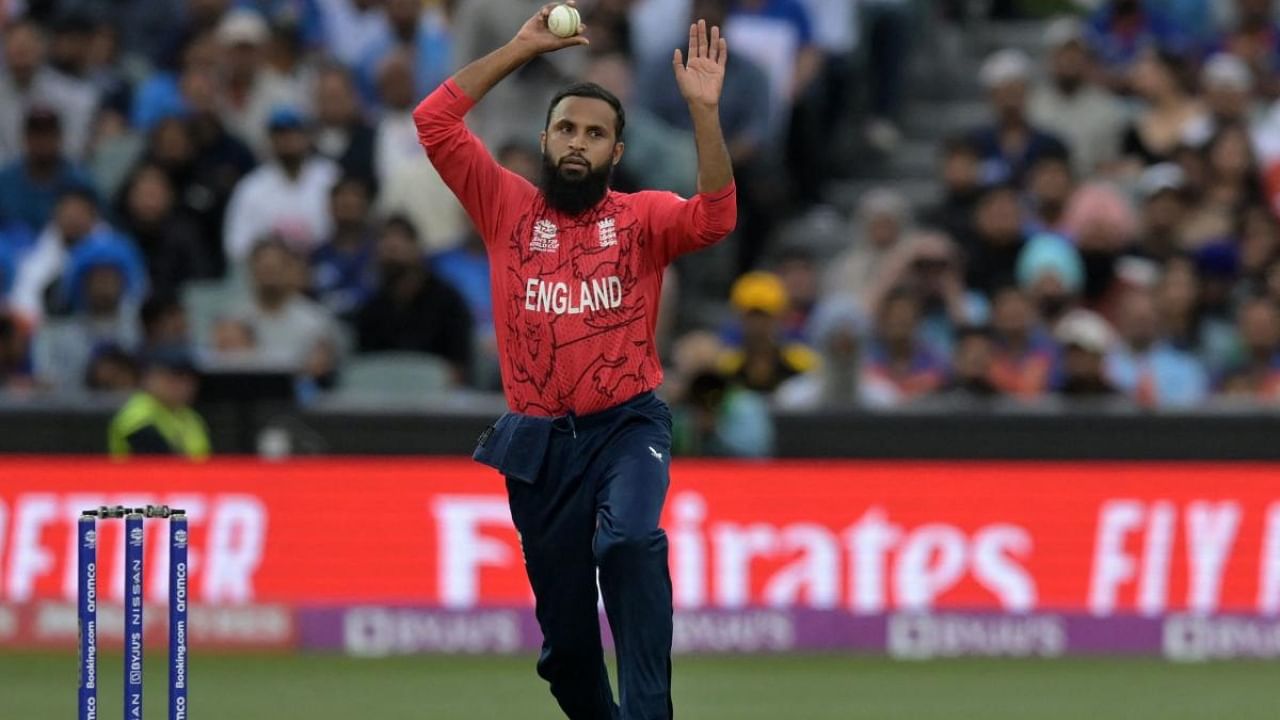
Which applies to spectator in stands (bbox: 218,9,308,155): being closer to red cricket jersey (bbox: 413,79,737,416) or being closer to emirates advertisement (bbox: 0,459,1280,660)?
emirates advertisement (bbox: 0,459,1280,660)

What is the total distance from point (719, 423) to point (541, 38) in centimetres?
692

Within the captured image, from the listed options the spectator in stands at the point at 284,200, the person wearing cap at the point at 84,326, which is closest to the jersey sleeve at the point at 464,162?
the person wearing cap at the point at 84,326

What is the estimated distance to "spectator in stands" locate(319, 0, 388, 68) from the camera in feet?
64.4

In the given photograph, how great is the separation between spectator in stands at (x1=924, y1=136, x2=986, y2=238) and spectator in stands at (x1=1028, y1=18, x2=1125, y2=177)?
0.81 meters

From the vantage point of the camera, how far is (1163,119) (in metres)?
18.1

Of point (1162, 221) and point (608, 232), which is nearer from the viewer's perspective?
point (608, 232)

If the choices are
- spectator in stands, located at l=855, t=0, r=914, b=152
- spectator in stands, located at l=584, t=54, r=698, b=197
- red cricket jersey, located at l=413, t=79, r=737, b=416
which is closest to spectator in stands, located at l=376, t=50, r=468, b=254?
spectator in stands, located at l=584, t=54, r=698, b=197

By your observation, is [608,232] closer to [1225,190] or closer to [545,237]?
[545,237]

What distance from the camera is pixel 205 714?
1170 centimetres

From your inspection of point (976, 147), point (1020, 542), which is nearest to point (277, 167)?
point (976, 147)

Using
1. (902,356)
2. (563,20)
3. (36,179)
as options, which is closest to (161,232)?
(36,179)

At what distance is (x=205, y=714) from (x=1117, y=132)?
8.87m

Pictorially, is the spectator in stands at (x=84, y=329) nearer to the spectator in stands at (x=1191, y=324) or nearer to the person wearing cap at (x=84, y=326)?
the person wearing cap at (x=84, y=326)

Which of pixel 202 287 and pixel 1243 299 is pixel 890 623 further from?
pixel 202 287
